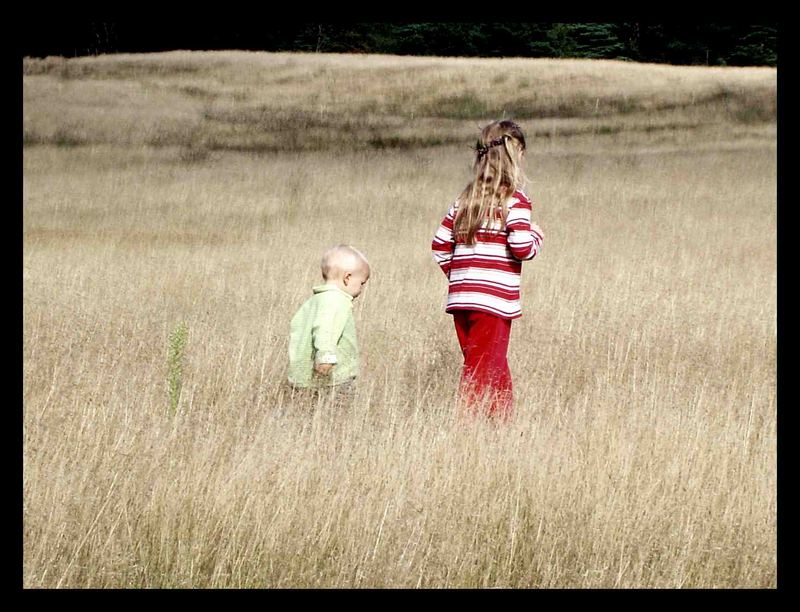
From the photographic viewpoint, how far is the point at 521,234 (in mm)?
5117

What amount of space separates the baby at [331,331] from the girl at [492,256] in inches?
22.5

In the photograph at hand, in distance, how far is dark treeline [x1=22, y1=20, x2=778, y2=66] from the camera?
4238 cm

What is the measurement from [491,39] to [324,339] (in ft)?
131

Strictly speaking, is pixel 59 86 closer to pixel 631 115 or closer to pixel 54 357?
pixel 631 115

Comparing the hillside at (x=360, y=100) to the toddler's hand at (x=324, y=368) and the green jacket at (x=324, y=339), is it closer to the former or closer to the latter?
the green jacket at (x=324, y=339)

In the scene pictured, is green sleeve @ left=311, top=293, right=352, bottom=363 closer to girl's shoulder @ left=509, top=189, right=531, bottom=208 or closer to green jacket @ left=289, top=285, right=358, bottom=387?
green jacket @ left=289, top=285, right=358, bottom=387

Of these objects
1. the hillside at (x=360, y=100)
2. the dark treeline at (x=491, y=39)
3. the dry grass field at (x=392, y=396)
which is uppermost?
the dark treeline at (x=491, y=39)

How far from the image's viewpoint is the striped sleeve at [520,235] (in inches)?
201

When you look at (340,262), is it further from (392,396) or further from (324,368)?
(392,396)

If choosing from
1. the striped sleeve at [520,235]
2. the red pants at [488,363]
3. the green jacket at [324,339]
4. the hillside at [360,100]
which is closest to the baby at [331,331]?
the green jacket at [324,339]

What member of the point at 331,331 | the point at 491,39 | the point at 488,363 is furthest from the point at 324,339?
the point at 491,39

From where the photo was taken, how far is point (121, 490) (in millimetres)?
4152

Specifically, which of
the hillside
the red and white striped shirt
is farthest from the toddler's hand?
the hillside

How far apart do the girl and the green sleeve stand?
65 cm
